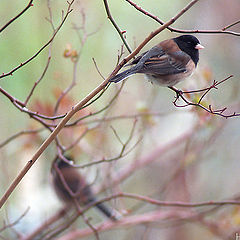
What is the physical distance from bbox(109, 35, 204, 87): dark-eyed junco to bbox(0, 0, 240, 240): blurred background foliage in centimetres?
88

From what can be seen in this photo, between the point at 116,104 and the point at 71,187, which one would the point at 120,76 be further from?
the point at 71,187

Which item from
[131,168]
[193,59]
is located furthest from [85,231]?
[193,59]

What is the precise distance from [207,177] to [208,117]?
2.42 m

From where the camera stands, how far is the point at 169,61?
7.46ft

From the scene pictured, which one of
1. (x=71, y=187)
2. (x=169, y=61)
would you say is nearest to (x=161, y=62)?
(x=169, y=61)

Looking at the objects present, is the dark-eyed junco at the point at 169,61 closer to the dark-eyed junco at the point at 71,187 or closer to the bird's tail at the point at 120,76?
the bird's tail at the point at 120,76

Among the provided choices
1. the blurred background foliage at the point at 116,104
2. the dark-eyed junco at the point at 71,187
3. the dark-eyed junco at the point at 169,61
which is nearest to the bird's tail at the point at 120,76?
the dark-eyed junco at the point at 169,61

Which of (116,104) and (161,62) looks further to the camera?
(116,104)

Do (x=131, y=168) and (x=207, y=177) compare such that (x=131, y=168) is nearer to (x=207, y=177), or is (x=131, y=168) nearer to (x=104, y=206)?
(x=104, y=206)

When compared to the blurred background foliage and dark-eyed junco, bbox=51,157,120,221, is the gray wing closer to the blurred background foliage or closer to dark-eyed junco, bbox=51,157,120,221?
the blurred background foliage

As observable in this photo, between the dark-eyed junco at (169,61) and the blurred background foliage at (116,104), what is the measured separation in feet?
2.90

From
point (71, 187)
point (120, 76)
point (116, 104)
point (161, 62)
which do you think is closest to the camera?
point (120, 76)

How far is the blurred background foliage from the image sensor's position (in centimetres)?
348

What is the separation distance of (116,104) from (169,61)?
1.11 meters
